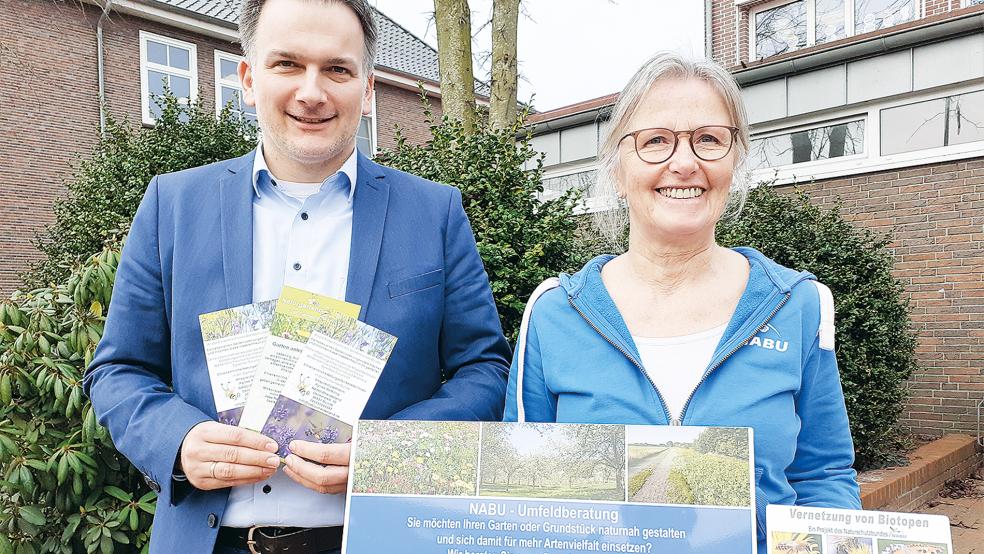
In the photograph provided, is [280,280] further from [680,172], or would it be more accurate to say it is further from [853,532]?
[853,532]

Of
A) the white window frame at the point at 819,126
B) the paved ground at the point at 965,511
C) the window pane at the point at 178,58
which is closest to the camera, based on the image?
the paved ground at the point at 965,511

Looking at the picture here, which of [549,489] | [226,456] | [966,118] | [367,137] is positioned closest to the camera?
[549,489]

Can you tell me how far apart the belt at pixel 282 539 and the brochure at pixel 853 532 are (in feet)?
3.13

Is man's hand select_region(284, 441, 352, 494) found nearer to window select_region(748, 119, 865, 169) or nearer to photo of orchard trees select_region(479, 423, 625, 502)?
photo of orchard trees select_region(479, 423, 625, 502)

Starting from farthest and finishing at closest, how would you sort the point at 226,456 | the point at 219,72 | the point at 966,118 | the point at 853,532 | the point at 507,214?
the point at 219,72 < the point at 966,118 < the point at 507,214 < the point at 226,456 < the point at 853,532

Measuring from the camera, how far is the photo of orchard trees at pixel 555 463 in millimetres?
1316

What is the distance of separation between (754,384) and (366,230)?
3.23 feet

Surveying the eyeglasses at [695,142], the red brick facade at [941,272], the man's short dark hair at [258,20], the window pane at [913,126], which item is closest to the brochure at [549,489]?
the eyeglasses at [695,142]

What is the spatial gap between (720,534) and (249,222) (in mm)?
1262

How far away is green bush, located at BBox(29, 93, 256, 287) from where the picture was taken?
28.3ft

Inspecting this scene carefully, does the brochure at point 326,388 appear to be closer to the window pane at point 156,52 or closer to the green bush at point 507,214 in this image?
the green bush at point 507,214

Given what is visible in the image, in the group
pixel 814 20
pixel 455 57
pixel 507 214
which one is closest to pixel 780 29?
pixel 814 20

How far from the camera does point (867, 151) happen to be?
8531 millimetres

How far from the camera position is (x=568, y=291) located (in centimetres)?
172
